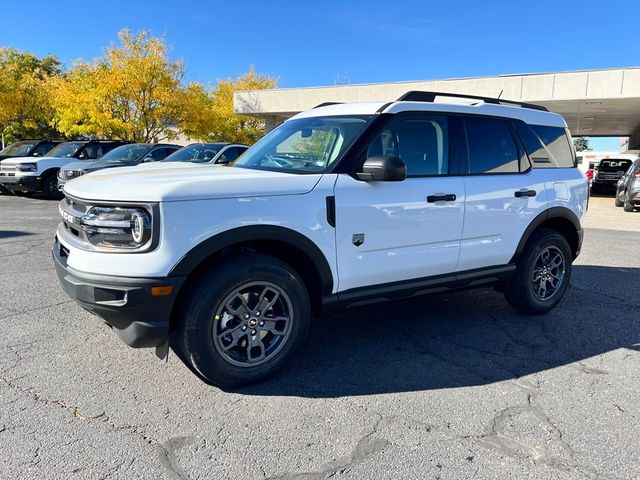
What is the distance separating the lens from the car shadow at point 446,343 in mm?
3486

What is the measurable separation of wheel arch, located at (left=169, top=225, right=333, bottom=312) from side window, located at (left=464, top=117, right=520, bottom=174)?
1.71 m

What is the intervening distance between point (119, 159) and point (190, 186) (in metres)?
11.6

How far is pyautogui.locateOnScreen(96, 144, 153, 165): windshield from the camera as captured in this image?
43.9ft

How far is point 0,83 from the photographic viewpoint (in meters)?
24.6

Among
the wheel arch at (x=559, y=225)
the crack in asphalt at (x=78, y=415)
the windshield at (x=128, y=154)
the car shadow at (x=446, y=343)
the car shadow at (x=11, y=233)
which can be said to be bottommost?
the car shadow at (x=446, y=343)

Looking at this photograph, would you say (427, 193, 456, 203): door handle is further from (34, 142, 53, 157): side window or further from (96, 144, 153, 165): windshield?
(34, 142, 53, 157): side window

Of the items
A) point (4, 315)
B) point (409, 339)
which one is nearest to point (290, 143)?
point (409, 339)

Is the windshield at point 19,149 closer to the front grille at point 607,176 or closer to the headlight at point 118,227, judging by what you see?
the headlight at point 118,227

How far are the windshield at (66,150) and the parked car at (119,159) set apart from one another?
100 cm

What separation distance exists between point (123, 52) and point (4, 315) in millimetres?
22885

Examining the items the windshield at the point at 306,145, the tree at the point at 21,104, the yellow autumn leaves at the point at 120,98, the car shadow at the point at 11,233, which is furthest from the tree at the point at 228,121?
the windshield at the point at 306,145

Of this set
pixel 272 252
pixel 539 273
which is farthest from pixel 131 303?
pixel 539 273

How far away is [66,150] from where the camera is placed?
1494cm

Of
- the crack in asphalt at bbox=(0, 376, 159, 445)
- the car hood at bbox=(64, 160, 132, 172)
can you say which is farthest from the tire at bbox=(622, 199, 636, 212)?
the crack in asphalt at bbox=(0, 376, 159, 445)
